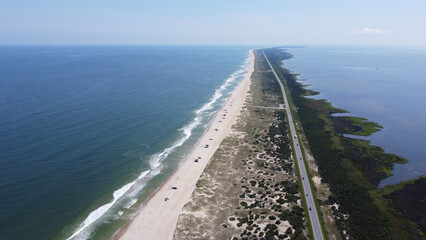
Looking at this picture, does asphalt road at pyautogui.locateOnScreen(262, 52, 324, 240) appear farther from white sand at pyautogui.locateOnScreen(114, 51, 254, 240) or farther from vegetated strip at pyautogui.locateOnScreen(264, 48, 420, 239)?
white sand at pyautogui.locateOnScreen(114, 51, 254, 240)

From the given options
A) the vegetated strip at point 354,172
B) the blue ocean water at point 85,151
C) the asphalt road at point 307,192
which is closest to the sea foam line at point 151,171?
the blue ocean water at point 85,151

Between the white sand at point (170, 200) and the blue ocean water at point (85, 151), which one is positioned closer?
the white sand at point (170, 200)

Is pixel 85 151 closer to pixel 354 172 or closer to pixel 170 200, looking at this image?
pixel 170 200

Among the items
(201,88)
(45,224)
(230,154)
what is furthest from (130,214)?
(201,88)

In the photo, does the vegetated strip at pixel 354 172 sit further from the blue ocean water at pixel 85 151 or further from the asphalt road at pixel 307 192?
the blue ocean water at pixel 85 151

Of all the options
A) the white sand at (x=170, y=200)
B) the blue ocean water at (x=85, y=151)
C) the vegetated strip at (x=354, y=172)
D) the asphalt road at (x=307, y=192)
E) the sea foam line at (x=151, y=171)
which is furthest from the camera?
the blue ocean water at (x=85, y=151)

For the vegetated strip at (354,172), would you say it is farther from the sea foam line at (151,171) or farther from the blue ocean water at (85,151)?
the sea foam line at (151,171)

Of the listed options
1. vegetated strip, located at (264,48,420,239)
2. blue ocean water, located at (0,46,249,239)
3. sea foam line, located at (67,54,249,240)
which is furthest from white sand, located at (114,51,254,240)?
vegetated strip, located at (264,48,420,239)

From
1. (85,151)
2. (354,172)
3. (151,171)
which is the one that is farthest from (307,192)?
(85,151)

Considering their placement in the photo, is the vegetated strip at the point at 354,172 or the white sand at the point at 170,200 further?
the vegetated strip at the point at 354,172

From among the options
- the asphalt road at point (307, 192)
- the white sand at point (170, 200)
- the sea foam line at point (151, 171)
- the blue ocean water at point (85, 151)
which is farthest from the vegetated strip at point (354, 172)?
the sea foam line at point (151, 171)

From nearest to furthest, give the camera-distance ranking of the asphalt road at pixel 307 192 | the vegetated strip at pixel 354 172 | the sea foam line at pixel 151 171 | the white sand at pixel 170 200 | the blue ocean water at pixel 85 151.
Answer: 1. the white sand at pixel 170 200
2. the asphalt road at pixel 307 192
3. the sea foam line at pixel 151 171
4. the vegetated strip at pixel 354 172
5. the blue ocean water at pixel 85 151
